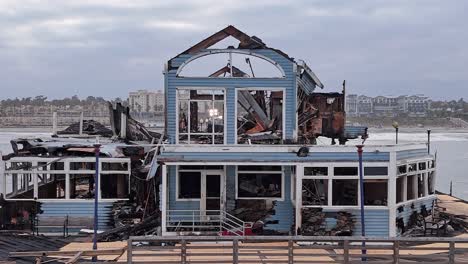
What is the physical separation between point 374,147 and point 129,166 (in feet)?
24.2

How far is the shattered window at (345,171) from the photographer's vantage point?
55.3 ft

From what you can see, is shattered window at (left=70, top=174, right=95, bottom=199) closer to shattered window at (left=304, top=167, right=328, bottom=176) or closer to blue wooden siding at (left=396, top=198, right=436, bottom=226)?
shattered window at (left=304, top=167, right=328, bottom=176)

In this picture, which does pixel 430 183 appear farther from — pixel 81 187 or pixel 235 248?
pixel 81 187

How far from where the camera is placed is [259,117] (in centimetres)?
2047

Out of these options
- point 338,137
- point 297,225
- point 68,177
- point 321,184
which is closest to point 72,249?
point 68,177

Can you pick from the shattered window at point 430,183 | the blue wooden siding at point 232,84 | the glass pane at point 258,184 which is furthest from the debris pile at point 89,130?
the shattered window at point 430,183

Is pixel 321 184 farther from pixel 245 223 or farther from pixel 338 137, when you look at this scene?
pixel 338 137

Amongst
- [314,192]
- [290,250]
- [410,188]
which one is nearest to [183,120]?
[314,192]

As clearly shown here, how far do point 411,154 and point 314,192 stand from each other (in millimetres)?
3274

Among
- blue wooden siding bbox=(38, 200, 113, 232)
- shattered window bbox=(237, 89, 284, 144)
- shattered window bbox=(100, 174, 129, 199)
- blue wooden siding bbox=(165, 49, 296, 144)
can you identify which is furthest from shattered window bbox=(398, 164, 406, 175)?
blue wooden siding bbox=(38, 200, 113, 232)

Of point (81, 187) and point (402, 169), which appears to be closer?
point (402, 169)

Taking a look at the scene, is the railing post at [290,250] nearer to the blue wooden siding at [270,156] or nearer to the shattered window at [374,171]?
the blue wooden siding at [270,156]

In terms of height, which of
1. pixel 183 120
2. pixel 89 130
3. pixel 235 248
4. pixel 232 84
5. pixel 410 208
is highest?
pixel 232 84

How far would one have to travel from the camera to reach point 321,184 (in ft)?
56.9
